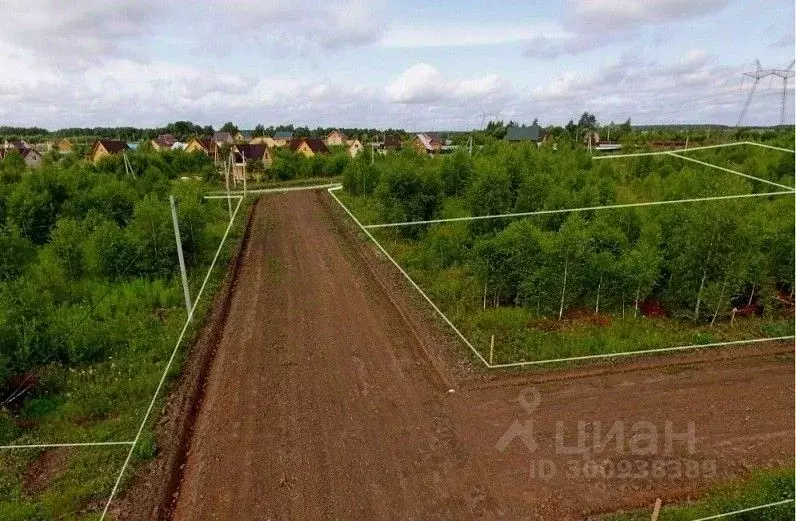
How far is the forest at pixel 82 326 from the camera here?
6.38m

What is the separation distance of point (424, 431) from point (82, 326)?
22.9 feet

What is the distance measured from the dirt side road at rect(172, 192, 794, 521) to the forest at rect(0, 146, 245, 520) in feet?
3.96

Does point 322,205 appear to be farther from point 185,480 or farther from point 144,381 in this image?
point 185,480

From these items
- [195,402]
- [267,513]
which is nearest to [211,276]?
[195,402]

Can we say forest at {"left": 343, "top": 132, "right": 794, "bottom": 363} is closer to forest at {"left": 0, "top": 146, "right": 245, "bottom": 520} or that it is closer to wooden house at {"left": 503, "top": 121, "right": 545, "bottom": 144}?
forest at {"left": 0, "top": 146, "right": 245, "bottom": 520}

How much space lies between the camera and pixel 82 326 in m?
9.41

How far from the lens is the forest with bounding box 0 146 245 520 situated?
20.9ft

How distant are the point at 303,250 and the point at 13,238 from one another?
7.95m

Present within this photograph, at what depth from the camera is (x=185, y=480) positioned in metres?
6.29

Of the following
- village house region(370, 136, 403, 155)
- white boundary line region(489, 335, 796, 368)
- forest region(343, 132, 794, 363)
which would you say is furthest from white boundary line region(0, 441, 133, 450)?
village house region(370, 136, 403, 155)

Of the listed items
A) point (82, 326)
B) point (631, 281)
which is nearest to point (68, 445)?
point (82, 326)

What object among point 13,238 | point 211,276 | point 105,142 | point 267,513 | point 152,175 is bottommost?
point 267,513

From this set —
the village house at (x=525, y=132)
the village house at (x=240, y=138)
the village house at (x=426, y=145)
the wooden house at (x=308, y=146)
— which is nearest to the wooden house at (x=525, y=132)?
the village house at (x=525, y=132)

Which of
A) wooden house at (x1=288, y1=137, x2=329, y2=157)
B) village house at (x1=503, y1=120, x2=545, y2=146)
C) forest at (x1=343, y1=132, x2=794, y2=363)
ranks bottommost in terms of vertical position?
forest at (x1=343, y1=132, x2=794, y2=363)
